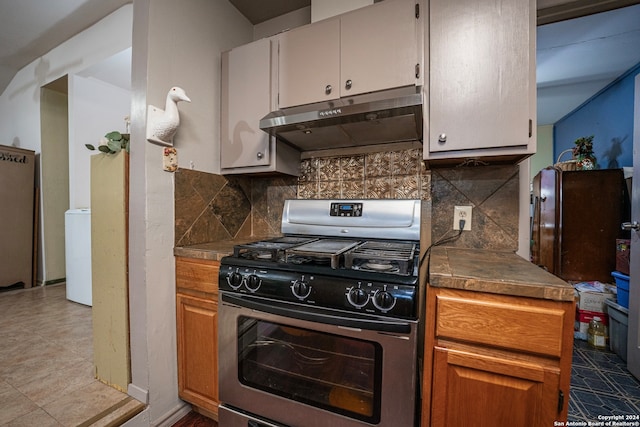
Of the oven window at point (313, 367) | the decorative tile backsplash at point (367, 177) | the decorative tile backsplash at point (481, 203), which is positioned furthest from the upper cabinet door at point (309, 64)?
the oven window at point (313, 367)

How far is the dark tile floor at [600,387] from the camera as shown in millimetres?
1427

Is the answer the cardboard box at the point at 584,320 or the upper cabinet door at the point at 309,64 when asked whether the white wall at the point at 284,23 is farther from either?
the cardboard box at the point at 584,320

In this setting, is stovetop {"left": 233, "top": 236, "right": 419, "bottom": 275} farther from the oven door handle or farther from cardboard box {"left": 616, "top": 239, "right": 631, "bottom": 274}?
cardboard box {"left": 616, "top": 239, "right": 631, "bottom": 274}

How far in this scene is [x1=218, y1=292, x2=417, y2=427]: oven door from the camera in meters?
0.87

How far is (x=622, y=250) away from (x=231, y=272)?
288cm

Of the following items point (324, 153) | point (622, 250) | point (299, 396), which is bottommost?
point (299, 396)

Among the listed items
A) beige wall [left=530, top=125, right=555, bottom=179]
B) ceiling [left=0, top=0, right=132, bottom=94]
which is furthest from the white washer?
beige wall [left=530, top=125, right=555, bottom=179]

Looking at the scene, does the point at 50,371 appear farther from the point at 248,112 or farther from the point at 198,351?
the point at 248,112

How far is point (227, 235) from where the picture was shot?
1720mm

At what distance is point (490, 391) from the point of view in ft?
2.65

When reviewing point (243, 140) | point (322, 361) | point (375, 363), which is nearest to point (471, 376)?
point (375, 363)

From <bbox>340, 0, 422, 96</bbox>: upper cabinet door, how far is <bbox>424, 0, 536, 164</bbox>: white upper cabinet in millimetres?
90

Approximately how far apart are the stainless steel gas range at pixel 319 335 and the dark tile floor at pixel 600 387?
1.29 metres

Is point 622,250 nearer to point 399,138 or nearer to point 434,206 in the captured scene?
point 434,206
